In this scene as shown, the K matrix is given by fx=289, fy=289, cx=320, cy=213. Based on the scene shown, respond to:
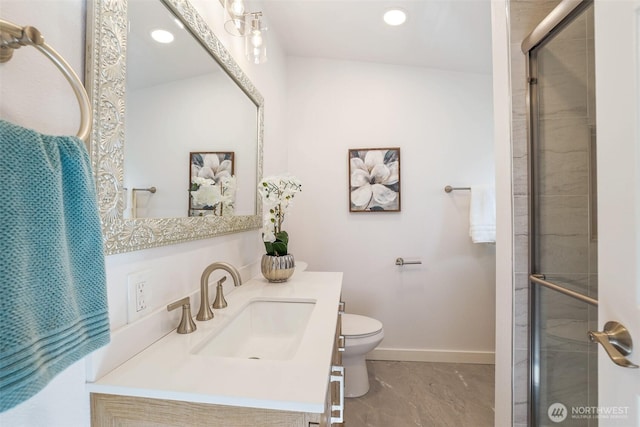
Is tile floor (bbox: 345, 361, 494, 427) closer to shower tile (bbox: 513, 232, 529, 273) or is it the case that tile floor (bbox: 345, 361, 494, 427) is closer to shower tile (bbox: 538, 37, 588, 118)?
shower tile (bbox: 513, 232, 529, 273)

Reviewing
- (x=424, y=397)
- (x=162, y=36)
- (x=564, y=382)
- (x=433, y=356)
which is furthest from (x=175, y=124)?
(x=433, y=356)

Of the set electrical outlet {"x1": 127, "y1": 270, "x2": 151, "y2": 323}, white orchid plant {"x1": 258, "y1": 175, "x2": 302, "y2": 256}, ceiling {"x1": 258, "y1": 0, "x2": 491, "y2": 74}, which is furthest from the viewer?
ceiling {"x1": 258, "y1": 0, "x2": 491, "y2": 74}

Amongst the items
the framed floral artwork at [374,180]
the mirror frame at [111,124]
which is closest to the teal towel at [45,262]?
the mirror frame at [111,124]

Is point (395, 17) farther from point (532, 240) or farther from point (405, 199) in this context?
A: point (532, 240)

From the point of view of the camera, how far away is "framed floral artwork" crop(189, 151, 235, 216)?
1044 mm

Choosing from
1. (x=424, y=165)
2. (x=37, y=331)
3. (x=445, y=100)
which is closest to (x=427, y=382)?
(x=424, y=165)

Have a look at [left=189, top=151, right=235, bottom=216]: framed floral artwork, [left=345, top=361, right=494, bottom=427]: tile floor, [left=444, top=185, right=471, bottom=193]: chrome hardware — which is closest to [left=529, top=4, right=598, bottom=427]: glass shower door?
[left=345, top=361, right=494, bottom=427]: tile floor

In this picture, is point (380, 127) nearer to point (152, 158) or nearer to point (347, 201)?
point (347, 201)

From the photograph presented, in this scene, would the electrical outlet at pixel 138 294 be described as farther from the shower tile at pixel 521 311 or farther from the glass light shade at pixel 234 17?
the shower tile at pixel 521 311

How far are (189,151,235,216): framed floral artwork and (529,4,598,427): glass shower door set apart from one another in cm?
136

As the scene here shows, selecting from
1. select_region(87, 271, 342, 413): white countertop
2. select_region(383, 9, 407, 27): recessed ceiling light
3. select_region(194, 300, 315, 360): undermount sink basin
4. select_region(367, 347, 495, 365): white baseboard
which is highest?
select_region(383, 9, 407, 27): recessed ceiling light

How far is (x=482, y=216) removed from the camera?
2146 mm

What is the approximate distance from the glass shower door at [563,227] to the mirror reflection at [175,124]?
136 centimetres

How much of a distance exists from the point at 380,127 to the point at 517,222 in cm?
135
